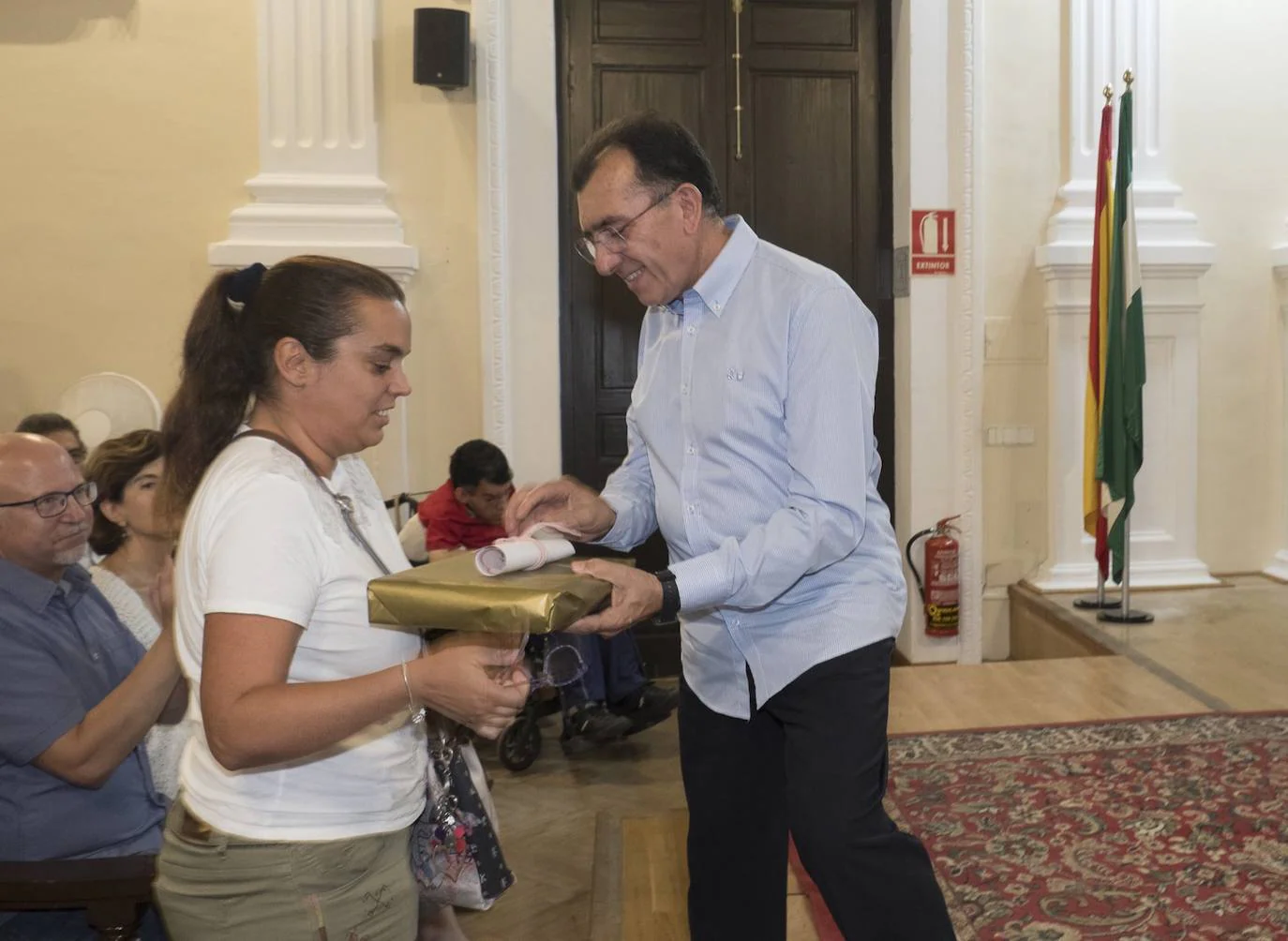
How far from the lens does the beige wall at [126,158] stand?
4930 millimetres

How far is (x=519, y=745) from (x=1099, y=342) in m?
2.93

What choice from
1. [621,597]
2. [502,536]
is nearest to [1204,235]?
[502,536]

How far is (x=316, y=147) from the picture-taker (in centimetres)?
499

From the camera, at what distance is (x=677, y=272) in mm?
2127

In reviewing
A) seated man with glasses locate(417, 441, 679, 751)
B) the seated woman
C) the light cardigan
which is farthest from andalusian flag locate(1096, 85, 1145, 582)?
the light cardigan

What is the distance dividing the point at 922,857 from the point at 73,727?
135 centimetres

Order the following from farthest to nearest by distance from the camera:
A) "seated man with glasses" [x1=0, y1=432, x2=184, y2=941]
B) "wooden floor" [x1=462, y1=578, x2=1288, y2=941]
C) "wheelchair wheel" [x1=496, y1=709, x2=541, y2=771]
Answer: "wheelchair wheel" [x1=496, y1=709, x2=541, y2=771]
"wooden floor" [x1=462, y1=578, x2=1288, y2=941]
"seated man with glasses" [x1=0, y1=432, x2=184, y2=941]

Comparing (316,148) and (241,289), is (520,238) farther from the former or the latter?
(241,289)

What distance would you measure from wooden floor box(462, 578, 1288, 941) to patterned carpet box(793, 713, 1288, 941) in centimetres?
22

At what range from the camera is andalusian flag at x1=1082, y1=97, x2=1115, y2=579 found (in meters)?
5.05

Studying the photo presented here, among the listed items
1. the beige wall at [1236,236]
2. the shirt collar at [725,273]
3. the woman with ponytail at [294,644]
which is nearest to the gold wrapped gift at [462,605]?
the woman with ponytail at [294,644]

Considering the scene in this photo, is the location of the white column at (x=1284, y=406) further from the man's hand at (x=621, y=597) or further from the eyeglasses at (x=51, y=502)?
the eyeglasses at (x=51, y=502)

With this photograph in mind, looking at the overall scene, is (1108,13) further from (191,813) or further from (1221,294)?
(191,813)

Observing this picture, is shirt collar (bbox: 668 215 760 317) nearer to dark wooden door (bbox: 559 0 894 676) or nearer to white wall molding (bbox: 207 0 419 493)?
white wall molding (bbox: 207 0 419 493)
